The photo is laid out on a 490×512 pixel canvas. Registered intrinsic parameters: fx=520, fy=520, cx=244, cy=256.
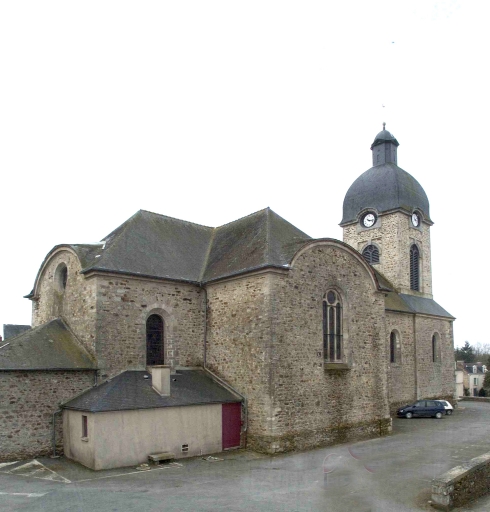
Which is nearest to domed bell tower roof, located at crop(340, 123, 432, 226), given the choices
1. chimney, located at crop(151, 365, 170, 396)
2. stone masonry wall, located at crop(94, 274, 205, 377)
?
stone masonry wall, located at crop(94, 274, 205, 377)

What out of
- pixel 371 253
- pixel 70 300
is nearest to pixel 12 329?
pixel 70 300

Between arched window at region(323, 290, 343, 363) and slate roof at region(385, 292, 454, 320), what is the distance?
842 centimetres

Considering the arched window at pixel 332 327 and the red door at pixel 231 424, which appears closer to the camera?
the red door at pixel 231 424

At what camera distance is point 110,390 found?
1577cm

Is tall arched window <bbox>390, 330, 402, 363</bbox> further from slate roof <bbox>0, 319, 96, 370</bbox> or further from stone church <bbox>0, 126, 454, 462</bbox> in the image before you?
slate roof <bbox>0, 319, 96, 370</bbox>

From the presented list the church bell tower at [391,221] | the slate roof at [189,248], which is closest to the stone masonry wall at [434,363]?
the church bell tower at [391,221]

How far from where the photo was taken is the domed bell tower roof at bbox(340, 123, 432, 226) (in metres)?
31.9

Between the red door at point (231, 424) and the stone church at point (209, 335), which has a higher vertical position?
the stone church at point (209, 335)

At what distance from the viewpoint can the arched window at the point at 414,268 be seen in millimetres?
32469

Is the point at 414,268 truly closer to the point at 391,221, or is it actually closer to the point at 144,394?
the point at 391,221

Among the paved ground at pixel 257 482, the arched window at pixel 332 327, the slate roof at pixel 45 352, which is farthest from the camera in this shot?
the arched window at pixel 332 327

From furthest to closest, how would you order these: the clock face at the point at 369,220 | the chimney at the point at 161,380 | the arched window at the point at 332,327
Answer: the clock face at the point at 369,220 → the arched window at the point at 332,327 → the chimney at the point at 161,380

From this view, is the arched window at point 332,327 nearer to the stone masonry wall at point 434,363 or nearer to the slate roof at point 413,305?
the slate roof at point 413,305

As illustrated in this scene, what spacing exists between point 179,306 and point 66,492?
8.57 meters
